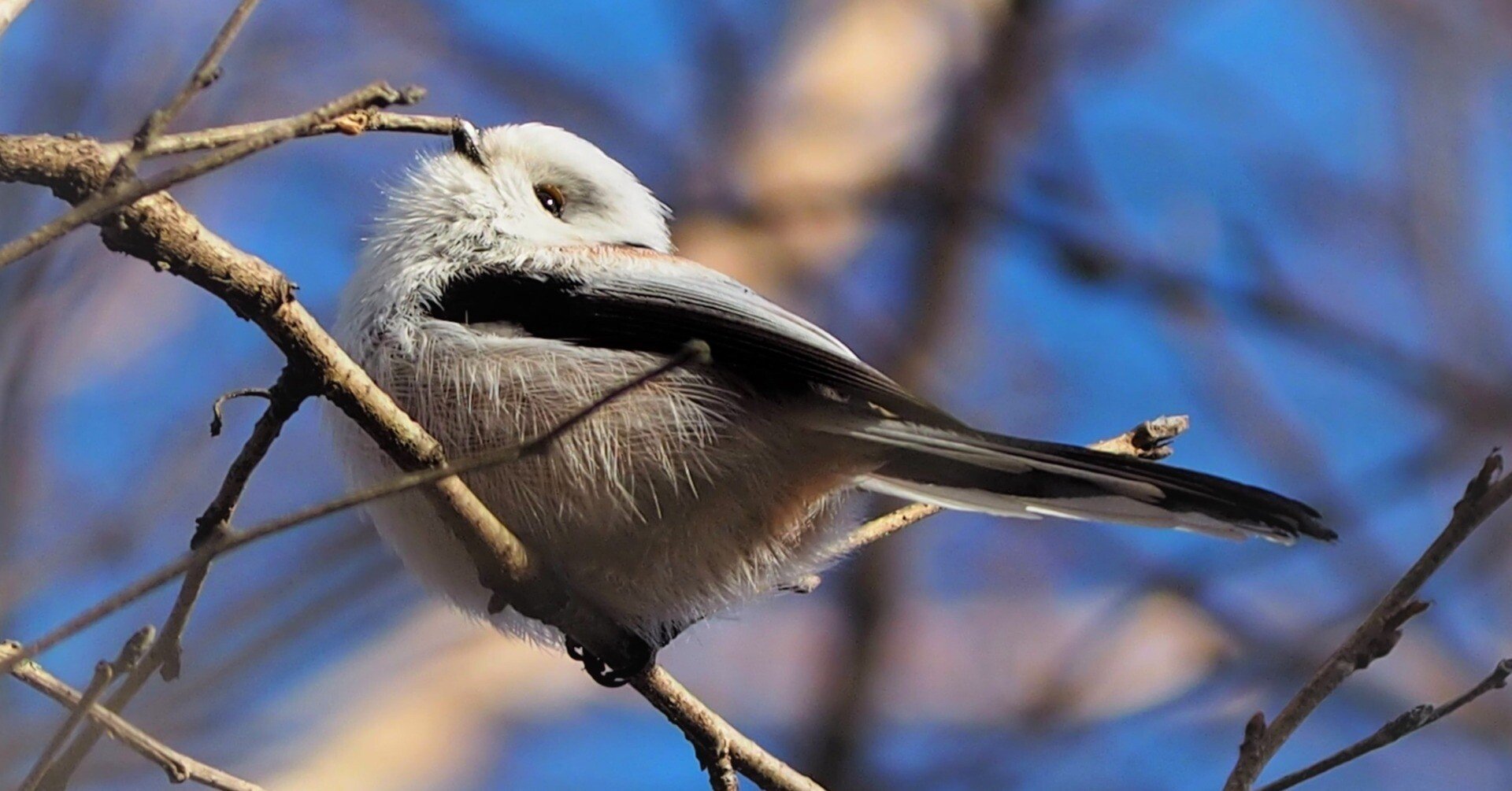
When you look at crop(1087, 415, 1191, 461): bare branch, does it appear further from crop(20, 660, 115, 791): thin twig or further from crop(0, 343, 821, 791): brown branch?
crop(20, 660, 115, 791): thin twig

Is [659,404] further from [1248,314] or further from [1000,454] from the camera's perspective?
[1248,314]

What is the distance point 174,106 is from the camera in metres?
1.23

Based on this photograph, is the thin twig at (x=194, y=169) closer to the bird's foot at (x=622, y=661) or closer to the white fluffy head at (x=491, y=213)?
the white fluffy head at (x=491, y=213)

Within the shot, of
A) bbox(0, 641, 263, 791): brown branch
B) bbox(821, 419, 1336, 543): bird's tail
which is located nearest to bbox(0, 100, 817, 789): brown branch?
bbox(0, 641, 263, 791): brown branch

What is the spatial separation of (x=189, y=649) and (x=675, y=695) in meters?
1.86

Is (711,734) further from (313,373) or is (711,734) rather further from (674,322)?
(313,373)

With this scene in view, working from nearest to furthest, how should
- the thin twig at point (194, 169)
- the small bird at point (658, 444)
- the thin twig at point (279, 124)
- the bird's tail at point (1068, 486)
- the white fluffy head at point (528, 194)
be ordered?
1. the thin twig at point (194, 169)
2. the thin twig at point (279, 124)
3. the bird's tail at point (1068, 486)
4. the small bird at point (658, 444)
5. the white fluffy head at point (528, 194)

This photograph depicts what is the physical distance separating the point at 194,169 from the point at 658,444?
94 centimetres

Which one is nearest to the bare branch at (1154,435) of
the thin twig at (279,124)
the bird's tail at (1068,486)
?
the bird's tail at (1068,486)

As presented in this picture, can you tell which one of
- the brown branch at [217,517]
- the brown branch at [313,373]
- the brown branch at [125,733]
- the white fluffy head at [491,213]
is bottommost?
the brown branch at [125,733]

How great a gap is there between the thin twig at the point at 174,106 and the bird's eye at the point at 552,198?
3.87 ft

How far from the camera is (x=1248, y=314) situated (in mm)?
4262

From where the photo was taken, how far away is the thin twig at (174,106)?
4.06 feet

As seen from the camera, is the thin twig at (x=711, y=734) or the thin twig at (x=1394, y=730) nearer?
the thin twig at (x=1394, y=730)
